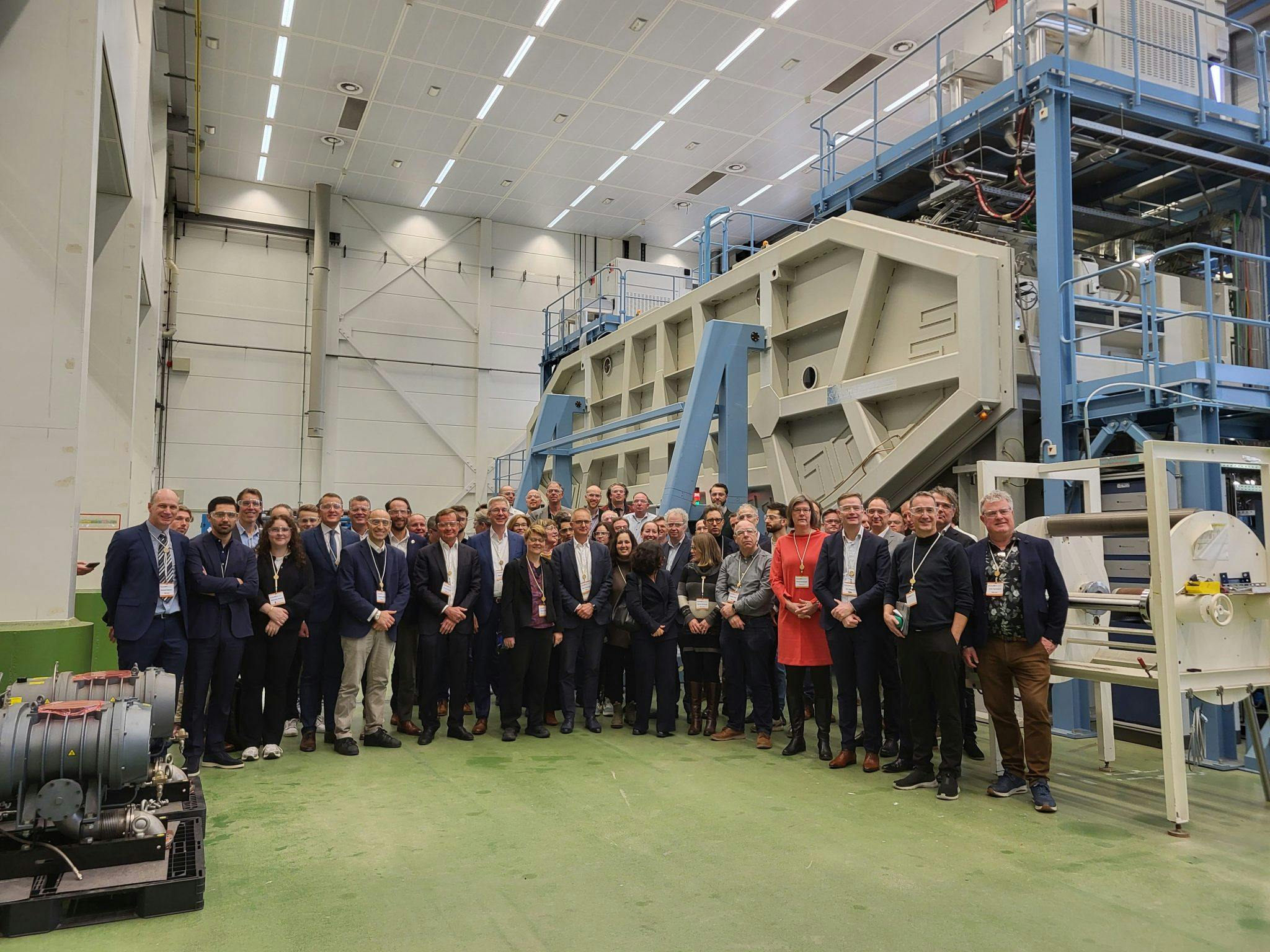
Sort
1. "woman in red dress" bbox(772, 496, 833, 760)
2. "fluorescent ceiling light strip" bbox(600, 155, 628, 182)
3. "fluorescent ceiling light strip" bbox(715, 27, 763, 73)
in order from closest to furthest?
"woman in red dress" bbox(772, 496, 833, 760) < "fluorescent ceiling light strip" bbox(715, 27, 763, 73) < "fluorescent ceiling light strip" bbox(600, 155, 628, 182)

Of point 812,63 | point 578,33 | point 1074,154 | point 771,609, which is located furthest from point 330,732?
point 812,63

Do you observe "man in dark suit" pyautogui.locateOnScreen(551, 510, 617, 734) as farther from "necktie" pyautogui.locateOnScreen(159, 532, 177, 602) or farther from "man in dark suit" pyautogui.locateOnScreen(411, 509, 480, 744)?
"necktie" pyautogui.locateOnScreen(159, 532, 177, 602)

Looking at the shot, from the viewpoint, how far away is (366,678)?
21.9 ft

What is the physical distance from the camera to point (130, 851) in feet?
12.0

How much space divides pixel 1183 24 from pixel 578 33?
8591 mm

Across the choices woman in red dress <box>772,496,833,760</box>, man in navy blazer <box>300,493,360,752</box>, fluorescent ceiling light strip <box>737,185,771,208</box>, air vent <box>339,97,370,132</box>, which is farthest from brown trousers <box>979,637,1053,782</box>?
fluorescent ceiling light strip <box>737,185,771,208</box>

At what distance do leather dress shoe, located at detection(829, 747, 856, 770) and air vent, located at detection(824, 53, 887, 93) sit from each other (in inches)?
486

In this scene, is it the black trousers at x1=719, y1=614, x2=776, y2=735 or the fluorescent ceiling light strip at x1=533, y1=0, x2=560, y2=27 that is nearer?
the black trousers at x1=719, y1=614, x2=776, y2=735

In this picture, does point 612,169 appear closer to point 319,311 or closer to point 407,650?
point 319,311

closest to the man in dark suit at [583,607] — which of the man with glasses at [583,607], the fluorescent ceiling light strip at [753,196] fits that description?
the man with glasses at [583,607]

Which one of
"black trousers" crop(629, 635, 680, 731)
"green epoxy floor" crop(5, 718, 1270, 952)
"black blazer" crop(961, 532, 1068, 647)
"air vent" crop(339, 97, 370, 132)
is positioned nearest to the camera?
"green epoxy floor" crop(5, 718, 1270, 952)

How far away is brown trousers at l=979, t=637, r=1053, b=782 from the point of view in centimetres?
511

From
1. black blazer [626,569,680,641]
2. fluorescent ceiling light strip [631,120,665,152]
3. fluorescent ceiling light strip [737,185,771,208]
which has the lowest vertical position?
black blazer [626,569,680,641]

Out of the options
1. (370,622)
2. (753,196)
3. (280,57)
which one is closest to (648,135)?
(753,196)
